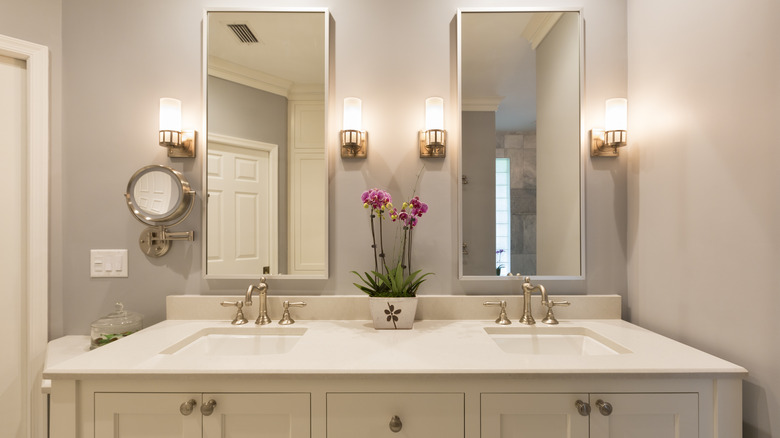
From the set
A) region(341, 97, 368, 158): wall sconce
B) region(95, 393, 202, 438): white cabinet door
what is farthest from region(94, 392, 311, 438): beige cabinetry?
region(341, 97, 368, 158): wall sconce

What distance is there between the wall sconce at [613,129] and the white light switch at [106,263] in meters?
2.14

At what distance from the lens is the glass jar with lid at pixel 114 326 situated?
56.7 inches

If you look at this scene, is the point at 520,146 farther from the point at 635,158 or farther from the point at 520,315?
the point at 520,315

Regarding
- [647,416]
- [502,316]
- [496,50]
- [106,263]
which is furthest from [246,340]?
[496,50]

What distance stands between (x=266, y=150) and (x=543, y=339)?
138 cm

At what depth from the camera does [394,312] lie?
4.70 feet

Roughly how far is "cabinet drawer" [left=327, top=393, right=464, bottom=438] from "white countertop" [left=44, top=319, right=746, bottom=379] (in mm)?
87

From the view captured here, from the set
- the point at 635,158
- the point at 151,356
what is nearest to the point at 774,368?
the point at 635,158

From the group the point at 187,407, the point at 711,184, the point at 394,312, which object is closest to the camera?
the point at 187,407

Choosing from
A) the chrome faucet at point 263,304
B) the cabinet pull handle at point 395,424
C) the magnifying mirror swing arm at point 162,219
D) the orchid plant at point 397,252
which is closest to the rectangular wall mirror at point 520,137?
the orchid plant at point 397,252

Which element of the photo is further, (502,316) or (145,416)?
(502,316)

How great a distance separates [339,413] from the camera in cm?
104

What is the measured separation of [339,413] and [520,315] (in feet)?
2.93

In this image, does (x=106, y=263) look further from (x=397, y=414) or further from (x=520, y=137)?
(x=520, y=137)
